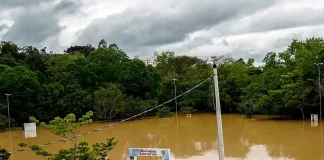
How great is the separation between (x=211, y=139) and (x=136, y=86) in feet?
53.2

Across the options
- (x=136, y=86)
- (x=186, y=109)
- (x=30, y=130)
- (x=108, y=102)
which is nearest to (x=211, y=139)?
(x=108, y=102)

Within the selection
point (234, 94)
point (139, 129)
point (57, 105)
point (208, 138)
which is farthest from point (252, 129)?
point (57, 105)

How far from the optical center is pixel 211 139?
1958 centimetres

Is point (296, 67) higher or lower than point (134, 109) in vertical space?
higher

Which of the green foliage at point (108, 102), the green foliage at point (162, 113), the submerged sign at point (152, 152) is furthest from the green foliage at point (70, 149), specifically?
the green foliage at point (162, 113)

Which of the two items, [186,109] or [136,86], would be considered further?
[186,109]

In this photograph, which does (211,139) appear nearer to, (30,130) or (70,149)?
(70,149)

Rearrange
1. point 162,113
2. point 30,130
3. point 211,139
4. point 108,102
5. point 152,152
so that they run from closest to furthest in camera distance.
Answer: point 152,152
point 211,139
point 30,130
point 108,102
point 162,113

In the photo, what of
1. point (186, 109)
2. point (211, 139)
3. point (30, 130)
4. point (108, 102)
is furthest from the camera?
point (186, 109)

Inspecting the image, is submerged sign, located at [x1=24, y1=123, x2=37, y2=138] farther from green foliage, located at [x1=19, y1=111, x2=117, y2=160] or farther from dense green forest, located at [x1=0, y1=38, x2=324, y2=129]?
green foliage, located at [x1=19, y1=111, x2=117, y2=160]

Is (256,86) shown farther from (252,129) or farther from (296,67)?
(252,129)

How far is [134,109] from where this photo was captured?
105ft

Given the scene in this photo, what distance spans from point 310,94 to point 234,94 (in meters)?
9.98

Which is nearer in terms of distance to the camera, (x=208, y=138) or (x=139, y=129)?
(x=208, y=138)
